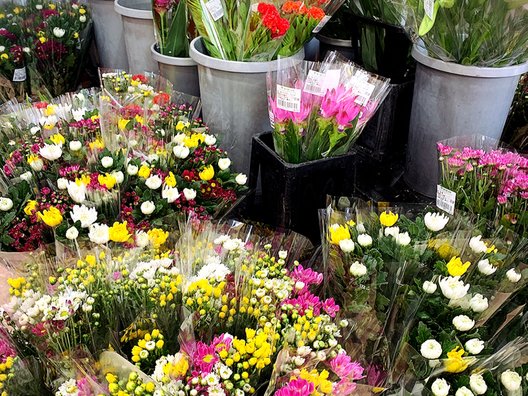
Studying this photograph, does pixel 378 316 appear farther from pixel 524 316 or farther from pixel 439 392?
pixel 524 316

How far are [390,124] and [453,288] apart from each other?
1187 millimetres

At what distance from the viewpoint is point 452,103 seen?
6.23ft

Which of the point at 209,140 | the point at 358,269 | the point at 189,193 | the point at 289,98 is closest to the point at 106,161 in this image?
the point at 189,193

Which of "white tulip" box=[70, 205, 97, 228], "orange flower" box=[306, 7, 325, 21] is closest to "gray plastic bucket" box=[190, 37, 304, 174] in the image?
"orange flower" box=[306, 7, 325, 21]

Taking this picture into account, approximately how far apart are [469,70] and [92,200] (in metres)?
1.26

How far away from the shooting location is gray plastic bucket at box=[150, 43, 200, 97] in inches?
90.9

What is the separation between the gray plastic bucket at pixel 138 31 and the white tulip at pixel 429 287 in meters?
1.87

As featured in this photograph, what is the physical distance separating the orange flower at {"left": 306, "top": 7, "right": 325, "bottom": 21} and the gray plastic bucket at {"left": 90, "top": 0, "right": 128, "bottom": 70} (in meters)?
1.42

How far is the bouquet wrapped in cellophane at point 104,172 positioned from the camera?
146 cm

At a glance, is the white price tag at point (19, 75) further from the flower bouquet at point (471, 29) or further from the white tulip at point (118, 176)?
the flower bouquet at point (471, 29)

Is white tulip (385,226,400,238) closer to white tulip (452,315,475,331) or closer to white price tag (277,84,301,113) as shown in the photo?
white tulip (452,315,475,331)

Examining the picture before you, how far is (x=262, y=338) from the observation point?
98 cm

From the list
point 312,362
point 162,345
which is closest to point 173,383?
point 162,345

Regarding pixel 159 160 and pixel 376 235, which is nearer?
pixel 376 235
